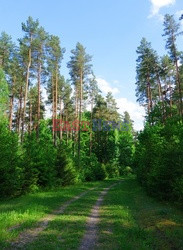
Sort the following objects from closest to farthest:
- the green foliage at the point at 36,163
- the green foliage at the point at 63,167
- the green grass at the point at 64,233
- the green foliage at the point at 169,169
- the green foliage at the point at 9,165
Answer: the green grass at the point at 64,233 → the green foliage at the point at 169,169 → the green foliage at the point at 9,165 → the green foliage at the point at 36,163 → the green foliage at the point at 63,167

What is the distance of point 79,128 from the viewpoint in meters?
33.1

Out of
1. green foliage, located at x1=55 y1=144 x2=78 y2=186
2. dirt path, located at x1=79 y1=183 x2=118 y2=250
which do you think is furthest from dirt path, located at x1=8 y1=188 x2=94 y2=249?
green foliage, located at x1=55 y1=144 x2=78 y2=186

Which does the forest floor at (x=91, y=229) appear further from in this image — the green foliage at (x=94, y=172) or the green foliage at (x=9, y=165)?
the green foliage at (x=94, y=172)

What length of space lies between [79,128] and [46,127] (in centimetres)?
2273

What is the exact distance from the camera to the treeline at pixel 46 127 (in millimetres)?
17125

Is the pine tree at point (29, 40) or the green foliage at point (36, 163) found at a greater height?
the pine tree at point (29, 40)

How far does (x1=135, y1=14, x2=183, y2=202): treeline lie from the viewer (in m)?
14.0

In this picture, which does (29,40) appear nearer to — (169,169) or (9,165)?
(9,165)

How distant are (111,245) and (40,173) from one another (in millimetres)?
14866

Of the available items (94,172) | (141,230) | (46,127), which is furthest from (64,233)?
(46,127)

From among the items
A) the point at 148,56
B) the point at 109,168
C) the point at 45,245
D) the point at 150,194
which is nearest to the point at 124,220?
the point at 45,245

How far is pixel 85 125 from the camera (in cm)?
5272

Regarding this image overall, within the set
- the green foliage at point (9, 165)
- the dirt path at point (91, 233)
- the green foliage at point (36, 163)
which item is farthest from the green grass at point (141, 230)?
the green foliage at point (36, 163)

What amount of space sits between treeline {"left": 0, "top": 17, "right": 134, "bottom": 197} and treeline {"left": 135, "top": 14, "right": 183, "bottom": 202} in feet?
28.6
